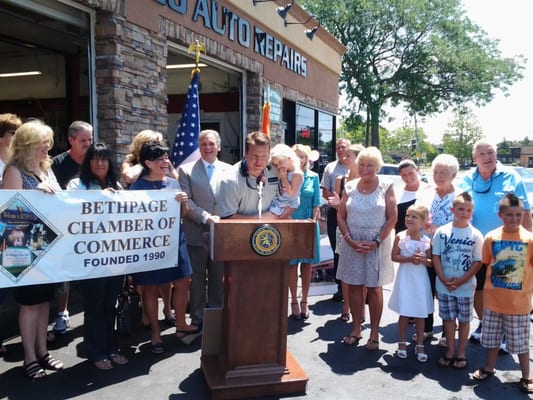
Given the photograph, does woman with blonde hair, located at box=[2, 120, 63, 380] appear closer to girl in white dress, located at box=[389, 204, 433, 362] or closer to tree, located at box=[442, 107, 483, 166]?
A: girl in white dress, located at box=[389, 204, 433, 362]

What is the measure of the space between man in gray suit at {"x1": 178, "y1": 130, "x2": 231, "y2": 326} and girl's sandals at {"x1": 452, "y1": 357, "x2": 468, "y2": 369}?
2.19 metres

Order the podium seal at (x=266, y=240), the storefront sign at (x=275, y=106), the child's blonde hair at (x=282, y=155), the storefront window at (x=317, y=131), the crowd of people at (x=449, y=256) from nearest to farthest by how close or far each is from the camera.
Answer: the podium seal at (x=266, y=240) < the crowd of people at (x=449, y=256) < the child's blonde hair at (x=282, y=155) < the storefront sign at (x=275, y=106) < the storefront window at (x=317, y=131)

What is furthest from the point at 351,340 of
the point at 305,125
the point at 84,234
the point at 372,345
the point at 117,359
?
the point at 305,125

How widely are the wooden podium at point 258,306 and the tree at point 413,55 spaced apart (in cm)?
2495

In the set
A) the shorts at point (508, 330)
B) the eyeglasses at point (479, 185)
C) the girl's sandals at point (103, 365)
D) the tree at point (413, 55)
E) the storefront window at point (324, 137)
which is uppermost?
the tree at point (413, 55)

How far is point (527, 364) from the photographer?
3.53 metres

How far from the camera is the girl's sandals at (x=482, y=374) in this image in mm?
3668

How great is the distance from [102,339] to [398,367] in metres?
2.41

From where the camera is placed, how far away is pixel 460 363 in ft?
12.8

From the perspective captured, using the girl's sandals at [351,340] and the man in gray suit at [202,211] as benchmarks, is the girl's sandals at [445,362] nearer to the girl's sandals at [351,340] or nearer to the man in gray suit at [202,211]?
the girl's sandals at [351,340]

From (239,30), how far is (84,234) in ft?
19.1

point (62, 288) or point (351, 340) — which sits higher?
point (62, 288)

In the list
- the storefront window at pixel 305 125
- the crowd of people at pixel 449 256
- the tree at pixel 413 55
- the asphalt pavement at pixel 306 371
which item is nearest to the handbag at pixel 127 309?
the asphalt pavement at pixel 306 371

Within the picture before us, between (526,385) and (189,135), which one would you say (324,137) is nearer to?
(189,135)
